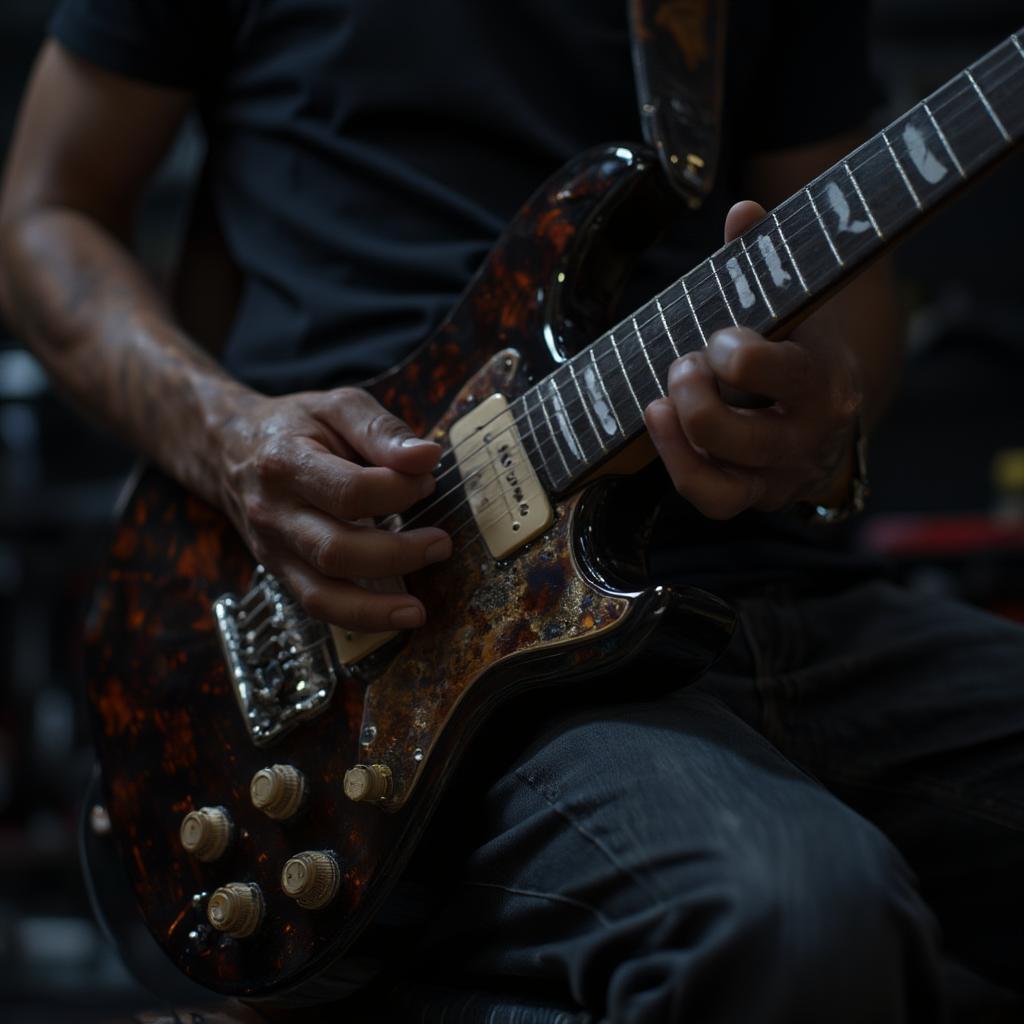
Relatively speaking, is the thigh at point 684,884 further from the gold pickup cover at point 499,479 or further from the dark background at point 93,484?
the dark background at point 93,484

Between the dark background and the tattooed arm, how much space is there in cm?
192

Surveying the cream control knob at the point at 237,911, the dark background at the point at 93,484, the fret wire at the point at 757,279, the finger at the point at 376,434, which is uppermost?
the fret wire at the point at 757,279

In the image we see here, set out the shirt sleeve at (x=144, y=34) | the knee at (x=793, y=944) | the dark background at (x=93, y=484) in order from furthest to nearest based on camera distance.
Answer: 1. the dark background at (x=93, y=484)
2. the shirt sleeve at (x=144, y=34)
3. the knee at (x=793, y=944)

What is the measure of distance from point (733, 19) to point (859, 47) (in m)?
0.17

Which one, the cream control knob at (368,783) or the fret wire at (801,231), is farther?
the cream control knob at (368,783)

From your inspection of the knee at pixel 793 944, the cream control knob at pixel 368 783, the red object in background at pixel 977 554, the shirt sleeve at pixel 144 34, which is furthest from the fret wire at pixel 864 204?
the red object in background at pixel 977 554

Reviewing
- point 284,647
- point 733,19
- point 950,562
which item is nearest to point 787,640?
point 284,647

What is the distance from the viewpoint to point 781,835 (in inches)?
21.5

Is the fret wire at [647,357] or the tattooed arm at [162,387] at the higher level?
the fret wire at [647,357]

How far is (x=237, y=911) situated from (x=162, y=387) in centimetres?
46

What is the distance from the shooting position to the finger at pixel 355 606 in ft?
2.43

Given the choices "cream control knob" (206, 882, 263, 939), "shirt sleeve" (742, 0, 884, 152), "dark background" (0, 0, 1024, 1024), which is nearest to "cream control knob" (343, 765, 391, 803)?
"cream control knob" (206, 882, 263, 939)

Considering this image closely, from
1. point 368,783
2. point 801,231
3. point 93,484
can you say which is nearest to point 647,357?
point 801,231

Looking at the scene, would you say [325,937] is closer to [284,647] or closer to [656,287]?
[284,647]
